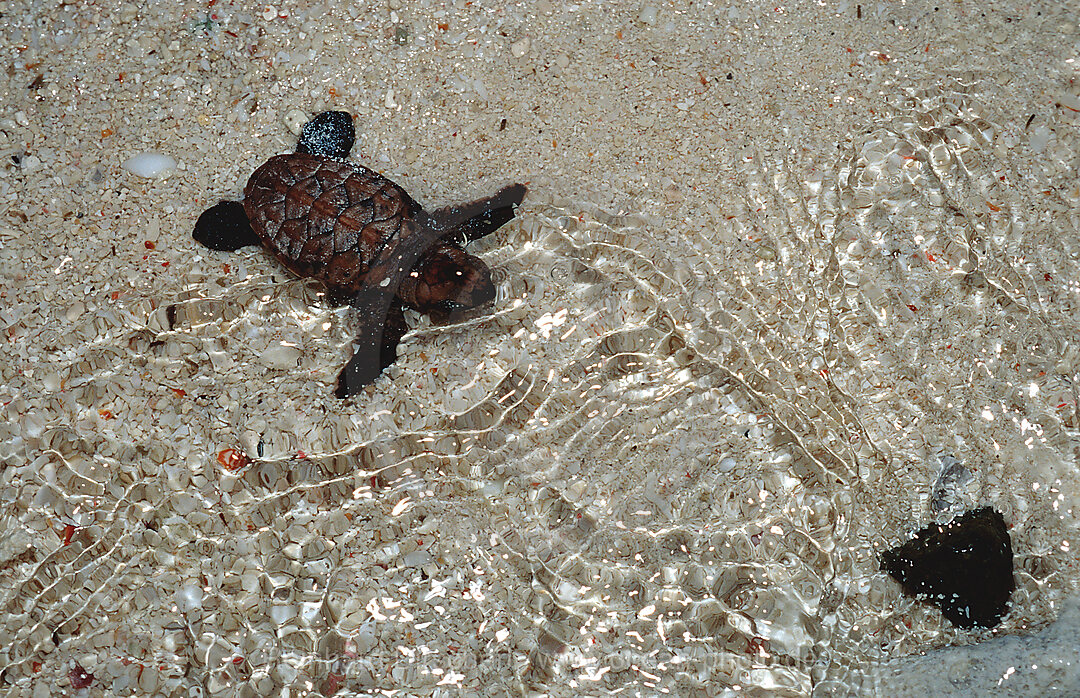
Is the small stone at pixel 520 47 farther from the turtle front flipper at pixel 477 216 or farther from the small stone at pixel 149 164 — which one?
the small stone at pixel 149 164

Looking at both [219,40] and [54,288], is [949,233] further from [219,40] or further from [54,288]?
[54,288]

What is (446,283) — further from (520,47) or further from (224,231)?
(520,47)

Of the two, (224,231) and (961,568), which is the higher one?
(224,231)

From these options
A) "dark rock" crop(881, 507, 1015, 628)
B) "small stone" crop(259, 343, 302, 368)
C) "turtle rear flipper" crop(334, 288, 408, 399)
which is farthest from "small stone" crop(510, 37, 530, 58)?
"dark rock" crop(881, 507, 1015, 628)

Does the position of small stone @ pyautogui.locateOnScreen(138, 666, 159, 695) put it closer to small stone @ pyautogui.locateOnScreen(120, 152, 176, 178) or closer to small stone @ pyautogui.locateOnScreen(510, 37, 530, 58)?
small stone @ pyautogui.locateOnScreen(120, 152, 176, 178)

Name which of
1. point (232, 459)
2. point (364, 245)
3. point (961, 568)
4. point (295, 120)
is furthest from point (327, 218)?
point (961, 568)

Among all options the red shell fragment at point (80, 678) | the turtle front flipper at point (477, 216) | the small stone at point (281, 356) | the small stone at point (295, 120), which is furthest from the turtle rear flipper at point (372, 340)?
the red shell fragment at point (80, 678)

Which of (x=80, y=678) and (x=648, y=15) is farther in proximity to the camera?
(x=648, y=15)

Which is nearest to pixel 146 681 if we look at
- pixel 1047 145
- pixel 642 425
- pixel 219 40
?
pixel 642 425
